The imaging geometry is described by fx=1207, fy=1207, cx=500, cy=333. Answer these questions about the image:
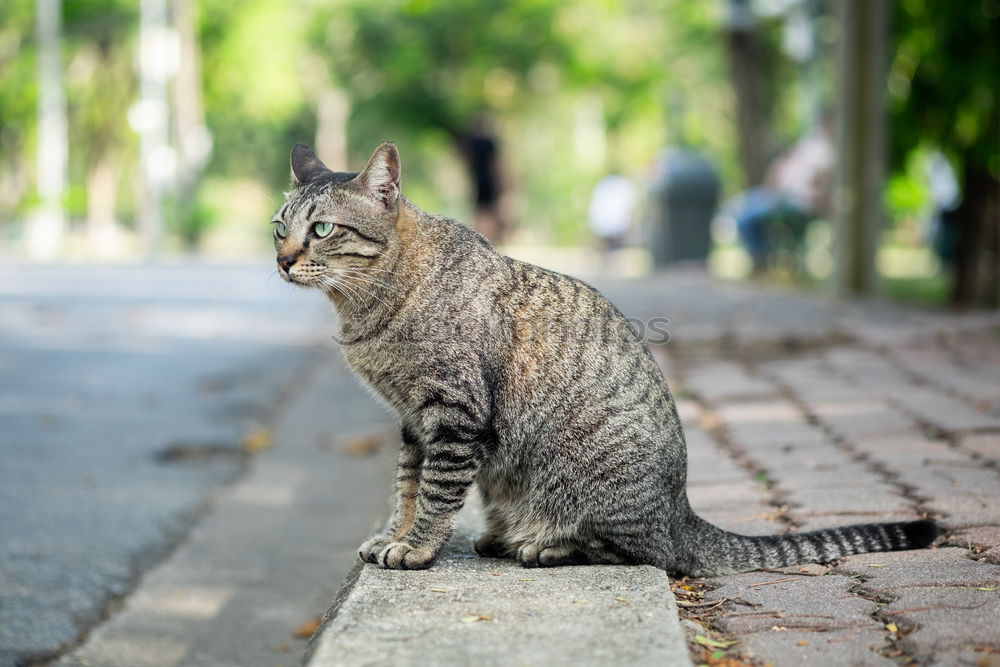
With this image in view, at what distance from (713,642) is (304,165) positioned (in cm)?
211

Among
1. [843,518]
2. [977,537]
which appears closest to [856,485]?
[843,518]

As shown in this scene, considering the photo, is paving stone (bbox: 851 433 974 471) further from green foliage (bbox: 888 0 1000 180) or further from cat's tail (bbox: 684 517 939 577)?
green foliage (bbox: 888 0 1000 180)

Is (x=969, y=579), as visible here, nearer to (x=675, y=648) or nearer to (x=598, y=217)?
(x=675, y=648)

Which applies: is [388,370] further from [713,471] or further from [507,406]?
[713,471]

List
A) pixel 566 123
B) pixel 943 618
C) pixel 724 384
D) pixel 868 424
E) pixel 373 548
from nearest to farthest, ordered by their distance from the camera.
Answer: pixel 943 618
pixel 373 548
pixel 868 424
pixel 724 384
pixel 566 123

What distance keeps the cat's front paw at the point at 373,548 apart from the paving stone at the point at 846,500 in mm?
1395

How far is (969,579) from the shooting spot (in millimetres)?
3160

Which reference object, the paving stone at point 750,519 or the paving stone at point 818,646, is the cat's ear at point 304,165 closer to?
the paving stone at point 750,519

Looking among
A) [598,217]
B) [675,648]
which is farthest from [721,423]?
[598,217]

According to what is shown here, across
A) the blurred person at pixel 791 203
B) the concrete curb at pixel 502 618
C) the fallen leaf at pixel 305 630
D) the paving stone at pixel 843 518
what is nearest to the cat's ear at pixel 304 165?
the concrete curb at pixel 502 618

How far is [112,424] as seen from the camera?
276 inches

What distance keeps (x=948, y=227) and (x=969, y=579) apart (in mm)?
12213

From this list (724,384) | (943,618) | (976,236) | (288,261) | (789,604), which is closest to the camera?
(943,618)

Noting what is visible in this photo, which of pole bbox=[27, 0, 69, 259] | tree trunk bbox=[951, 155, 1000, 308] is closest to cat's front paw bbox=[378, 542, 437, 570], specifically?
tree trunk bbox=[951, 155, 1000, 308]
